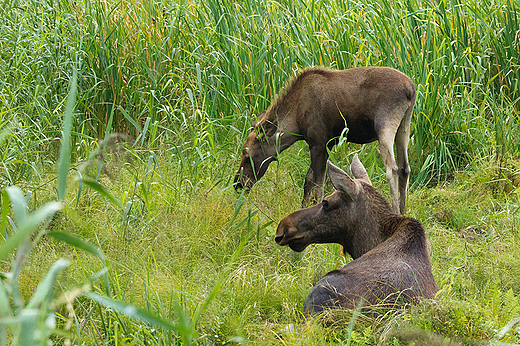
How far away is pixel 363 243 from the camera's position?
398cm

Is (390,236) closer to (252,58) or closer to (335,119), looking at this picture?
(335,119)

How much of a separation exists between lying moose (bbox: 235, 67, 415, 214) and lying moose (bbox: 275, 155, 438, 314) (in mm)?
1221

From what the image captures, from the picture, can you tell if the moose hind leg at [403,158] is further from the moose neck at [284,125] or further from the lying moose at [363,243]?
the lying moose at [363,243]

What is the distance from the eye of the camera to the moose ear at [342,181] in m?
3.80

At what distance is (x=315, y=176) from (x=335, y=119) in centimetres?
60

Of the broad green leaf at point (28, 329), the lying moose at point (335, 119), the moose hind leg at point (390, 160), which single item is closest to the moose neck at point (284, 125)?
the lying moose at point (335, 119)

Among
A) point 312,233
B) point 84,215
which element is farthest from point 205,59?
point 312,233

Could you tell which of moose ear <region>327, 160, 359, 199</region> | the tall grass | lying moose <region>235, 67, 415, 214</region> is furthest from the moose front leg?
moose ear <region>327, 160, 359, 199</region>

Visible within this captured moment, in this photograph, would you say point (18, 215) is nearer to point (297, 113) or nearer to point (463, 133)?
point (297, 113)

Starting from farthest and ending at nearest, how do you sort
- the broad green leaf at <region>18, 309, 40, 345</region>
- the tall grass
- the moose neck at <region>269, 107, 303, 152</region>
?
the tall grass < the moose neck at <region>269, 107, 303, 152</region> < the broad green leaf at <region>18, 309, 40, 345</region>

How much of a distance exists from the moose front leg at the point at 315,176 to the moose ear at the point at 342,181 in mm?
1653

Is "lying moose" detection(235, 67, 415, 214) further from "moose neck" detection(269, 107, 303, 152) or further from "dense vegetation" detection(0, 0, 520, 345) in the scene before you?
"dense vegetation" detection(0, 0, 520, 345)

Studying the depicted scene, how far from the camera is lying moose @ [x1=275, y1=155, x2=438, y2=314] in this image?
327 cm

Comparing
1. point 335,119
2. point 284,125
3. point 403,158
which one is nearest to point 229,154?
point 284,125
